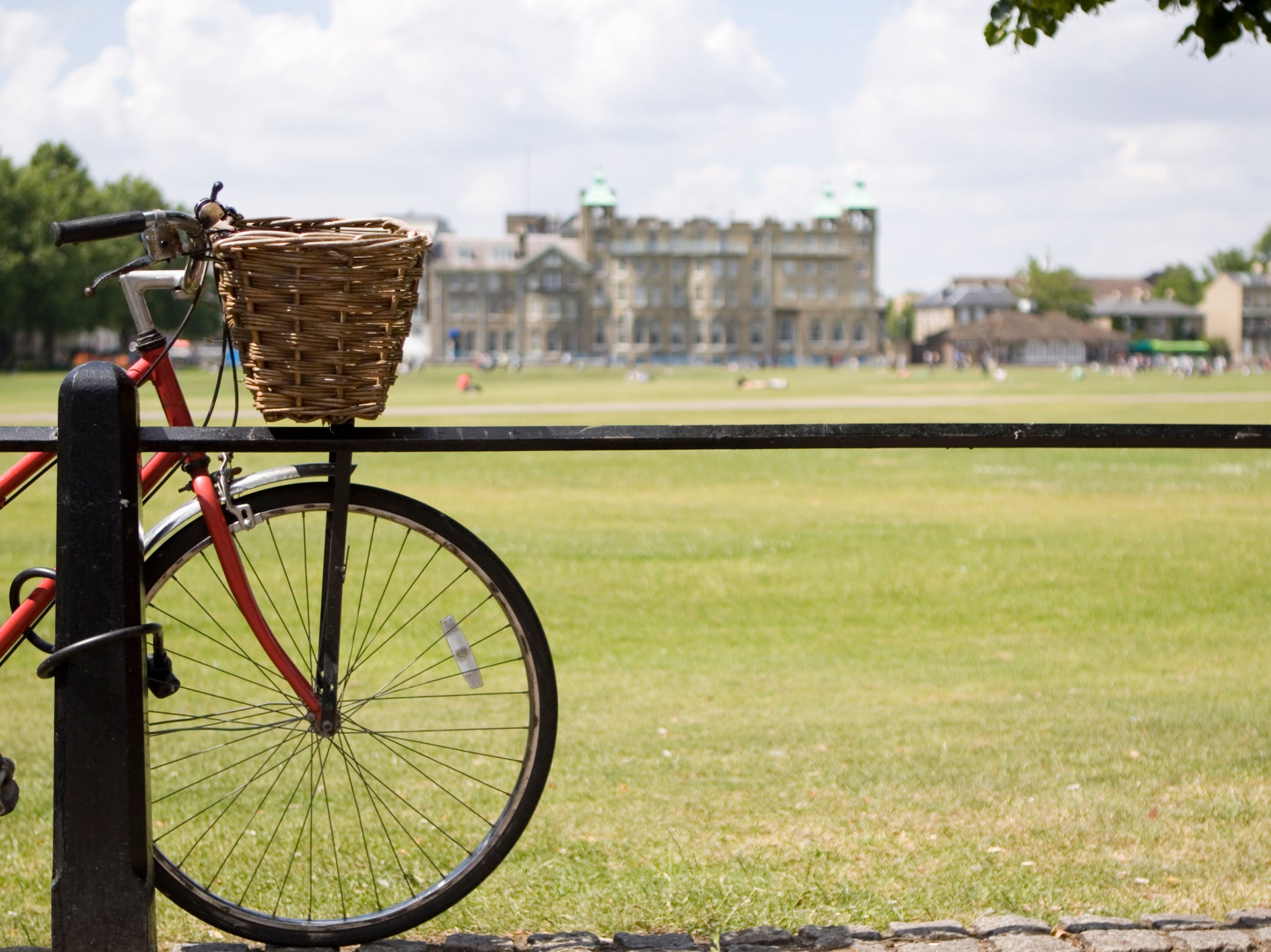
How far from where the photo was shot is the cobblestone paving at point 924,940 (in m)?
3.01

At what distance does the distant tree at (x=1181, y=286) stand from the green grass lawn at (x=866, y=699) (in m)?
183

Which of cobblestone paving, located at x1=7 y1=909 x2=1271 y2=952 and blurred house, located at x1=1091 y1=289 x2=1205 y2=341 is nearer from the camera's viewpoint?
cobblestone paving, located at x1=7 y1=909 x2=1271 y2=952

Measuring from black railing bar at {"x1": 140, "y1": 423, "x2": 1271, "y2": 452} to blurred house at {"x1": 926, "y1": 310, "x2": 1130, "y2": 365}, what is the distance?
154889 millimetres

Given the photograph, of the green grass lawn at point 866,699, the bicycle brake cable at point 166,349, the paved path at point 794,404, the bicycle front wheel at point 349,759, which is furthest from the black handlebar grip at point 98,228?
the paved path at point 794,404

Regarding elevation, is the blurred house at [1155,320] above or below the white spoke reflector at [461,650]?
above

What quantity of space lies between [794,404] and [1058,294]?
458 ft

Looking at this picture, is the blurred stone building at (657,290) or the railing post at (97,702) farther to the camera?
the blurred stone building at (657,290)

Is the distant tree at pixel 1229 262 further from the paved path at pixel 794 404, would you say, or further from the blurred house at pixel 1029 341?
the paved path at pixel 794 404

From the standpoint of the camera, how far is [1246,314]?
171m

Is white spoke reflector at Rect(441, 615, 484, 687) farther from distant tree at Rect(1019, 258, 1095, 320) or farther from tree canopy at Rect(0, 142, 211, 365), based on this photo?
distant tree at Rect(1019, 258, 1095, 320)

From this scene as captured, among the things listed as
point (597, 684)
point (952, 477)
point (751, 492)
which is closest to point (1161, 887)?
point (597, 684)

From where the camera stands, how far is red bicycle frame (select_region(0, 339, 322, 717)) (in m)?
2.96

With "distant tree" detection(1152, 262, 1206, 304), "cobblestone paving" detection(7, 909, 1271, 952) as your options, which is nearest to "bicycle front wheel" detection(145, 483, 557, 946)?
"cobblestone paving" detection(7, 909, 1271, 952)

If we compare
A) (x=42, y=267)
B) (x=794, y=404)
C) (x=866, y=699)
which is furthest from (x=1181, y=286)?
(x=866, y=699)
